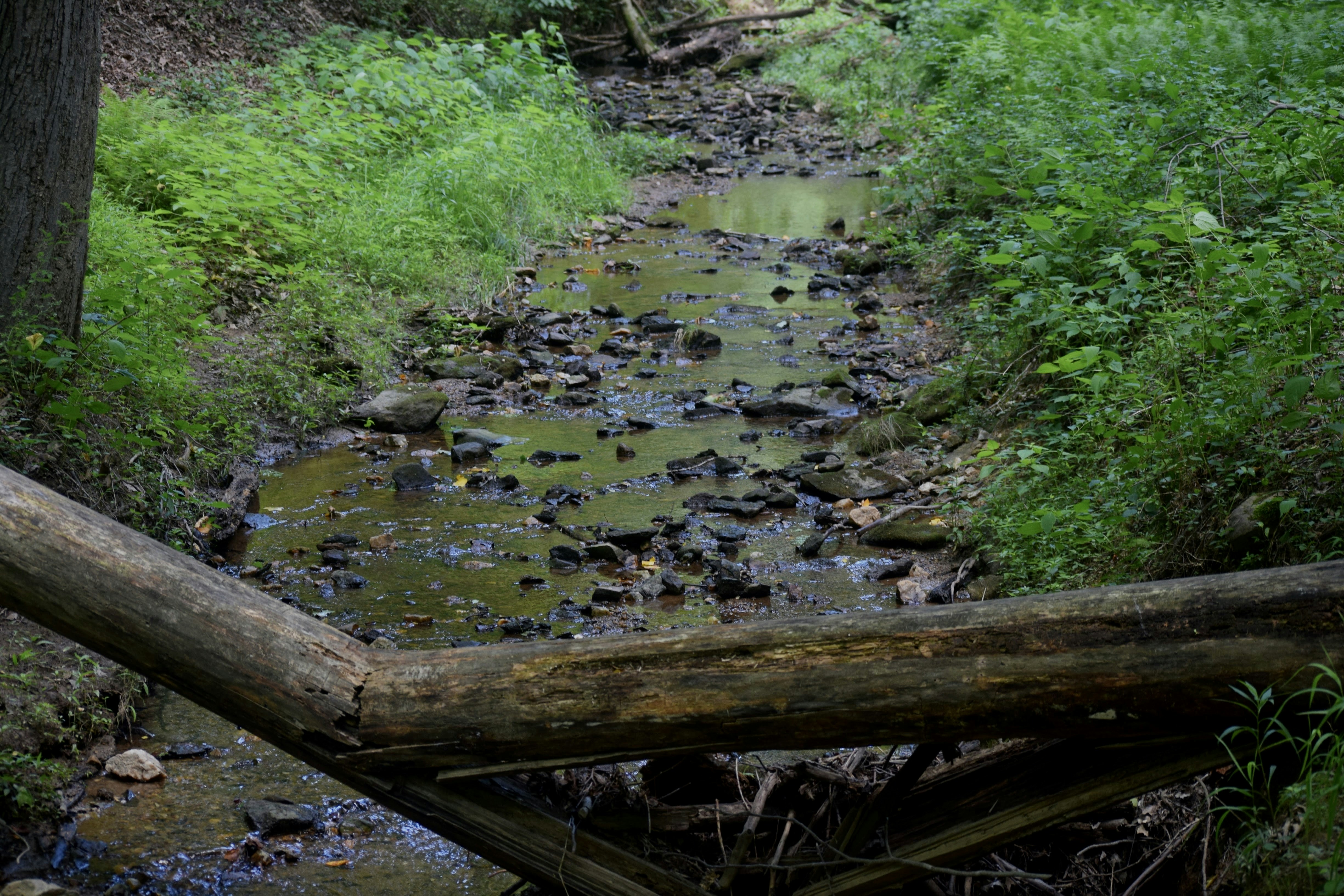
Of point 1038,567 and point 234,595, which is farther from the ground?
point 234,595

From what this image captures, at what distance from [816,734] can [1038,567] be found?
172 cm

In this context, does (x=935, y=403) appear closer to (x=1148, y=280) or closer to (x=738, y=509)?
(x=1148, y=280)

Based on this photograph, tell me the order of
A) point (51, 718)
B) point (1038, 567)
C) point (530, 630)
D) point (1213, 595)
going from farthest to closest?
point (530, 630), point (1038, 567), point (51, 718), point (1213, 595)

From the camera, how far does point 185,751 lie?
340 cm

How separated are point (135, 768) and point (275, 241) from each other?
4688 mm

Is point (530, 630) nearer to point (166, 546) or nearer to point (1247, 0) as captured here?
point (166, 546)

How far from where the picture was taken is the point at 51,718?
126 inches

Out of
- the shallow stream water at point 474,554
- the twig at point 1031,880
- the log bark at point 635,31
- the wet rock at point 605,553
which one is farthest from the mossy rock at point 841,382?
the log bark at point 635,31

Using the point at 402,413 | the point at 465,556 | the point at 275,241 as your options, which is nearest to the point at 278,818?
the point at 465,556

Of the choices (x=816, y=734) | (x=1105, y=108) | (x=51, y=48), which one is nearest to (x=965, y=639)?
(x=816, y=734)

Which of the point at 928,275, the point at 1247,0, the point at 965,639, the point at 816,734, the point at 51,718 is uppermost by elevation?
the point at 1247,0

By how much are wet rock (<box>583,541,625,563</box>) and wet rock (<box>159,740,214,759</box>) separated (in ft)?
5.97

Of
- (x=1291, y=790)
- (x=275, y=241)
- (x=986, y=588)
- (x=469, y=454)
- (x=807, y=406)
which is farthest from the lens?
(x=275, y=241)

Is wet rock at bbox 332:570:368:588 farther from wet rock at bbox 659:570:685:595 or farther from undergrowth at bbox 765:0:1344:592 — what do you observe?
undergrowth at bbox 765:0:1344:592
